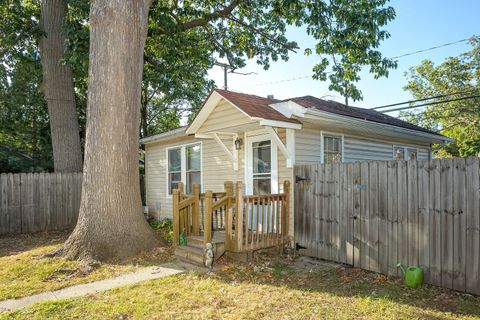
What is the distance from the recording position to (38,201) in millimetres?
9797

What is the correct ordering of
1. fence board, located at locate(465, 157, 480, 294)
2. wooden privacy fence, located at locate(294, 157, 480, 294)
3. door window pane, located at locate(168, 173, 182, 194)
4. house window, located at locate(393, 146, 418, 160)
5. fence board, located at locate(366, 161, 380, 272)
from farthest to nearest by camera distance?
1. door window pane, located at locate(168, 173, 182, 194)
2. house window, located at locate(393, 146, 418, 160)
3. fence board, located at locate(366, 161, 380, 272)
4. wooden privacy fence, located at locate(294, 157, 480, 294)
5. fence board, located at locate(465, 157, 480, 294)

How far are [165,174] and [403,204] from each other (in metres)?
8.41

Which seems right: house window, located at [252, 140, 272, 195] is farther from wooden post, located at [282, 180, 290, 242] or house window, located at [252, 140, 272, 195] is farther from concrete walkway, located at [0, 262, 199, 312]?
concrete walkway, located at [0, 262, 199, 312]

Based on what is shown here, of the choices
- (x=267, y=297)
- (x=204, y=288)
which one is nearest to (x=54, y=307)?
(x=204, y=288)

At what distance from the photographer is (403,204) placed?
484 cm

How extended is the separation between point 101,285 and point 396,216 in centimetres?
449

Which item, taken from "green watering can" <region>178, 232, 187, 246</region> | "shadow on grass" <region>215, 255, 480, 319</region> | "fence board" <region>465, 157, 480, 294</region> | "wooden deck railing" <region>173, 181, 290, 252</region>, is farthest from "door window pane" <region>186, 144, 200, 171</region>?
"fence board" <region>465, 157, 480, 294</region>

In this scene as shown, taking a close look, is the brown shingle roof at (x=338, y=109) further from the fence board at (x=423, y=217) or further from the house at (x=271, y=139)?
the fence board at (x=423, y=217)

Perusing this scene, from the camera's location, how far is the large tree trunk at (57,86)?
35.3ft

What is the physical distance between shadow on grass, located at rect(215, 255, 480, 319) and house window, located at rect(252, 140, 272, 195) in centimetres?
195

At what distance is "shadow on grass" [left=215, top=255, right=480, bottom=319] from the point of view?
387 cm

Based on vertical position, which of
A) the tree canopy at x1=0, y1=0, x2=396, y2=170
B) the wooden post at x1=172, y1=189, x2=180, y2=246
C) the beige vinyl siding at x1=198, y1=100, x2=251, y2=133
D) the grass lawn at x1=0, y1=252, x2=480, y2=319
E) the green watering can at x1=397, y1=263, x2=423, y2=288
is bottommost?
the grass lawn at x1=0, y1=252, x2=480, y2=319

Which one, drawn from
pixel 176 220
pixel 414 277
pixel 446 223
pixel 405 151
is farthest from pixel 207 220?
pixel 405 151

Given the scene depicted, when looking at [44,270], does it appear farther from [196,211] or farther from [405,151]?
[405,151]
